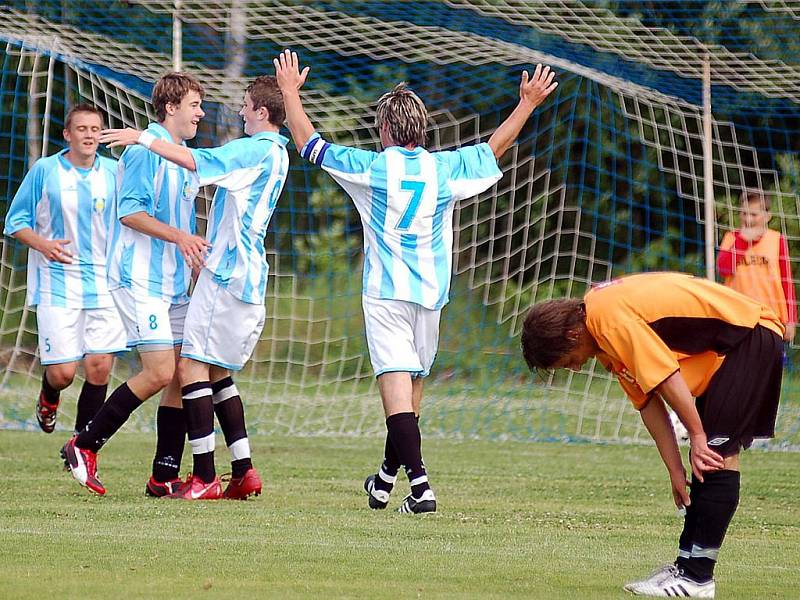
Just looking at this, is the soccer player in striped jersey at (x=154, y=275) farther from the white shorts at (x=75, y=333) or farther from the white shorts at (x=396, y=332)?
the white shorts at (x=75, y=333)

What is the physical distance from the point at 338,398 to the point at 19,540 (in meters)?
7.42

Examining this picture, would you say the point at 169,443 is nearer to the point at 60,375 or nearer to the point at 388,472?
the point at 388,472

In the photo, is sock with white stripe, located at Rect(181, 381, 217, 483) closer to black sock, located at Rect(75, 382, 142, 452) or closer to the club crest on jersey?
black sock, located at Rect(75, 382, 142, 452)

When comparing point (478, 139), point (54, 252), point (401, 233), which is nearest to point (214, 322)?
point (401, 233)

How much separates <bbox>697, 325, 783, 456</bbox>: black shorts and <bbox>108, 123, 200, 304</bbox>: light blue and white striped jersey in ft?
9.96

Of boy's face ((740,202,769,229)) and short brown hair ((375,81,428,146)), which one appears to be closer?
short brown hair ((375,81,428,146))

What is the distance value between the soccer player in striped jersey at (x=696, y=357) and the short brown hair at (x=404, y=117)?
2.03 m

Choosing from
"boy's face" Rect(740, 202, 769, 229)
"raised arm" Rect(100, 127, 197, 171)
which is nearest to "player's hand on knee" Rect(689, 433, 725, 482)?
"raised arm" Rect(100, 127, 197, 171)

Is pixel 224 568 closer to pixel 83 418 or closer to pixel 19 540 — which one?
pixel 19 540

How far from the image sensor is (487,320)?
1317 centimetres

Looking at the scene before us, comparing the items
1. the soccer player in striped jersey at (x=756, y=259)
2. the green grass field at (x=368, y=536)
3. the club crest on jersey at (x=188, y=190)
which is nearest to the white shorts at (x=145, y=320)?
the club crest on jersey at (x=188, y=190)

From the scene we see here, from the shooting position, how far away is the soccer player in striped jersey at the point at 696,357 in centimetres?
382

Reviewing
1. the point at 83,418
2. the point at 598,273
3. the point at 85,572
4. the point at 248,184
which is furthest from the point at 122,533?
the point at 598,273

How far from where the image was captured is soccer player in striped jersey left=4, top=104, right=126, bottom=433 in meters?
7.40
